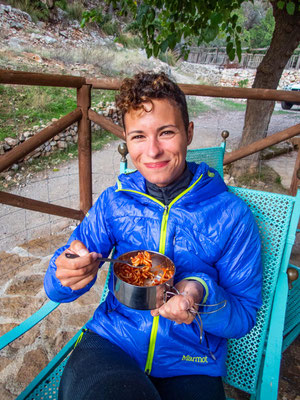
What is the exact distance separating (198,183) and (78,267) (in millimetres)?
668

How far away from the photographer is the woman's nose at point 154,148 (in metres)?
1.31

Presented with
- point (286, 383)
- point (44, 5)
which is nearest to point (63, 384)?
point (286, 383)

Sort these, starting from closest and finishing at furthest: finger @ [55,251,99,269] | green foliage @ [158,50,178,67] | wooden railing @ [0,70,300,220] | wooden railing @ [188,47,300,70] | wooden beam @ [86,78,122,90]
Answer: finger @ [55,251,99,269] < wooden railing @ [0,70,300,220] < wooden beam @ [86,78,122,90] < green foliage @ [158,50,178,67] < wooden railing @ [188,47,300,70]

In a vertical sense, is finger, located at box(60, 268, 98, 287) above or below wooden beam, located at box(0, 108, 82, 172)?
below

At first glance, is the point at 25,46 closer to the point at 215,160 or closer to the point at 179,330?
the point at 215,160

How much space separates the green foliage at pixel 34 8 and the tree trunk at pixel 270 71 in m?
15.9

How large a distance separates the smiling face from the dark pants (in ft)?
2.59

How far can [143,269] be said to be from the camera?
1242 mm

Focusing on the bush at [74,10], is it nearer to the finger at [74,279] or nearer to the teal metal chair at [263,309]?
the teal metal chair at [263,309]

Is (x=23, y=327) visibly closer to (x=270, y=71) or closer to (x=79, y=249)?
(x=79, y=249)

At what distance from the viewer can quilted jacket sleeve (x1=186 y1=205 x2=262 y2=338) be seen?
1.26 meters

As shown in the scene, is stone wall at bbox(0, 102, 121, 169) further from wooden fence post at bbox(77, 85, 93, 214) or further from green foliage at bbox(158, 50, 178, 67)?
green foliage at bbox(158, 50, 178, 67)

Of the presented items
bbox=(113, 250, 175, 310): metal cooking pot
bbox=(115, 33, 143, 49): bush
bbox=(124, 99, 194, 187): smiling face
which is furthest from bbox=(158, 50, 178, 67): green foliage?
bbox=(113, 250, 175, 310): metal cooking pot

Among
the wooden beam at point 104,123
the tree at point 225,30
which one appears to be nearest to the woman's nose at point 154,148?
the wooden beam at point 104,123
